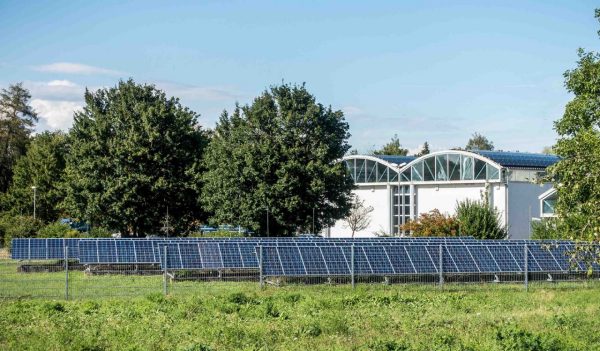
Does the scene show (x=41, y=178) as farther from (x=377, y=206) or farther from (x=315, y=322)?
(x=315, y=322)

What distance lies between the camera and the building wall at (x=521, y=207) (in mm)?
57688

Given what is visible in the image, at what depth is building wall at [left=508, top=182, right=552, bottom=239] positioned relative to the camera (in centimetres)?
5769

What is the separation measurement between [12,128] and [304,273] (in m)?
69.8

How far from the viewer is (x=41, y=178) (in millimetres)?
70625

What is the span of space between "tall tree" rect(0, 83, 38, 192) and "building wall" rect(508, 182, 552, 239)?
52928 millimetres

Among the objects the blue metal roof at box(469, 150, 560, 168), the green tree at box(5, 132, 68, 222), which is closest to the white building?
the blue metal roof at box(469, 150, 560, 168)

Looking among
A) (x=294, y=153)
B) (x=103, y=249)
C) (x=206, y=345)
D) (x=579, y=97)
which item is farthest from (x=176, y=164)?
(x=206, y=345)

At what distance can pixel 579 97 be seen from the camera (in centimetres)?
3944

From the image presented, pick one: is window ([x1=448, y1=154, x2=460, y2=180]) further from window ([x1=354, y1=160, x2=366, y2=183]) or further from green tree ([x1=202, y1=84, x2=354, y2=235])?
green tree ([x1=202, y1=84, x2=354, y2=235])

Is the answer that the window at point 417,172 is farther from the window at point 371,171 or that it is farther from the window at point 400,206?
the window at point 371,171

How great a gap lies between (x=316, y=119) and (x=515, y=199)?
68.0ft

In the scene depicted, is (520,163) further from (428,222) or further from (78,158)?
(78,158)

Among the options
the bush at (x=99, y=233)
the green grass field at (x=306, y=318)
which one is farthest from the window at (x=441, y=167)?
the green grass field at (x=306, y=318)

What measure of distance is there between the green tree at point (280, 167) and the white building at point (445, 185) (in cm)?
1310
